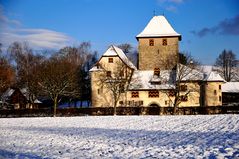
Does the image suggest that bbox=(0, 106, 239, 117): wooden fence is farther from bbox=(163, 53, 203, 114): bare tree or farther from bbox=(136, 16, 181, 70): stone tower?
bbox=(136, 16, 181, 70): stone tower

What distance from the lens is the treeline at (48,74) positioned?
5409 cm

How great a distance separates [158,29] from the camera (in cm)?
6412

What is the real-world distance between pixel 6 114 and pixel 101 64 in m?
17.3

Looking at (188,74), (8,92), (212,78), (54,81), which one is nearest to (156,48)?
(188,74)

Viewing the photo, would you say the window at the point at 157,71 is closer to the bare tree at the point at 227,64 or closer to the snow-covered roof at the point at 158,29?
the snow-covered roof at the point at 158,29

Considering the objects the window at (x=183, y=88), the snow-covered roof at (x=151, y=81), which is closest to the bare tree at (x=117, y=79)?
the snow-covered roof at (x=151, y=81)

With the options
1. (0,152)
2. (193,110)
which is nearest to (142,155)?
(0,152)

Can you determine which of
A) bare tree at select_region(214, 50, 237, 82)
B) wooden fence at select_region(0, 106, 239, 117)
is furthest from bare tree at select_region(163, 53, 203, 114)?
bare tree at select_region(214, 50, 237, 82)

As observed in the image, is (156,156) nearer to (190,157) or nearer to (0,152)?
(190,157)

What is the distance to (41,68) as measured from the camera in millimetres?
62062

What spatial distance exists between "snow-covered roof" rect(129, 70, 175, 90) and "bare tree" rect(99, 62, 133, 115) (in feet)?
3.59

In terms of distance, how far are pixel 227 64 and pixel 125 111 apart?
145 ft

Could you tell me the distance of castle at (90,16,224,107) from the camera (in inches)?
2231

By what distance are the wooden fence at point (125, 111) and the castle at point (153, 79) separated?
5372 mm
